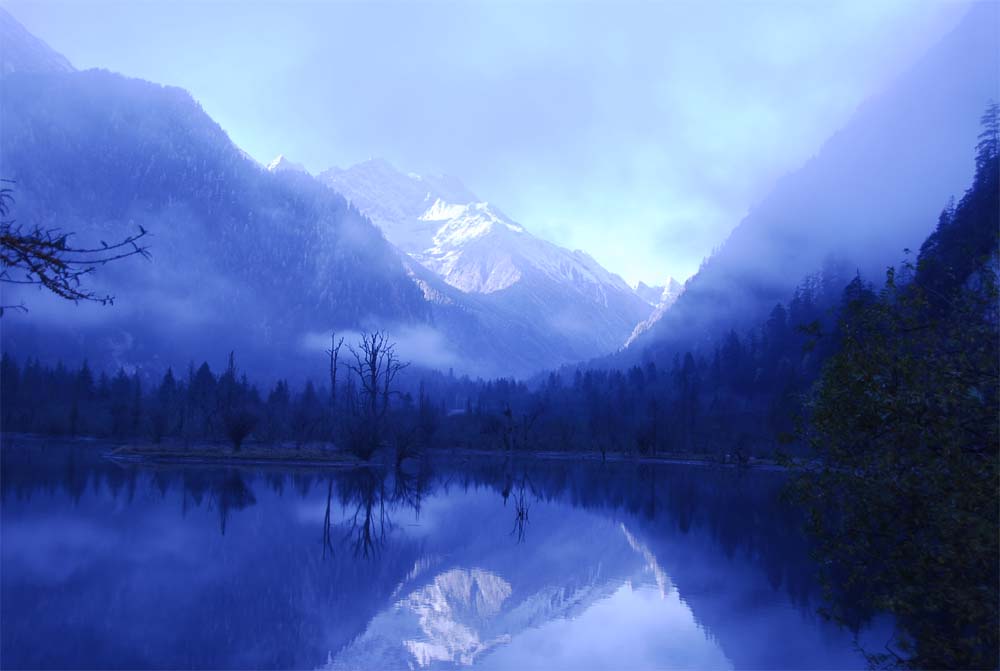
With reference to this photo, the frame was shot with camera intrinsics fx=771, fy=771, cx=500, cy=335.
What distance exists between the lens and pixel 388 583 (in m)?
20.8

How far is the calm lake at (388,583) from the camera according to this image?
1520 cm

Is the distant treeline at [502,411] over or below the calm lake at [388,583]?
over

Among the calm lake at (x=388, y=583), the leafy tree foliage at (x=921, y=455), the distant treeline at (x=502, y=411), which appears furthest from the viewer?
the distant treeline at (x=502, y=411)

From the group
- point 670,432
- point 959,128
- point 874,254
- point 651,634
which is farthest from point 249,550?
point 959,128

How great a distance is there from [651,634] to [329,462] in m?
49.7

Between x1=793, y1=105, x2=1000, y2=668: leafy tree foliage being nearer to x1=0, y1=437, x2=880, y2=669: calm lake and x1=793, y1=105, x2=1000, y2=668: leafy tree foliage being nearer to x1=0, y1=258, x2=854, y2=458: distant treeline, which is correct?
x1=0, y1=437, x2=880, y2=669: calm lake

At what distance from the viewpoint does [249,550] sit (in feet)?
78.4

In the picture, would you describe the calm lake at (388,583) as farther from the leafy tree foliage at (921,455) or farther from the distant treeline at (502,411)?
the distant treeline at (502,411)

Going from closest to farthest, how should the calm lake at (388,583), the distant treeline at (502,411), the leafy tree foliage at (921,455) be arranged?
the leafy tree foliage at (921,455)
the calm lake at (388,583)
the distant treeline at (502,411)

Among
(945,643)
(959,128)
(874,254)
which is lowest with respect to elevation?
(945,643)

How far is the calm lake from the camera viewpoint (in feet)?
49.9

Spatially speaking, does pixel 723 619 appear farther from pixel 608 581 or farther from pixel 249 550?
pixel 249 550

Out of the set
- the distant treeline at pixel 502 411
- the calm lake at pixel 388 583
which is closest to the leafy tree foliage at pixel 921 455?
the calm lake at pixel 388 583

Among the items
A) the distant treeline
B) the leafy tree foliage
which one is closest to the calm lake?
the leafy tree foliage
